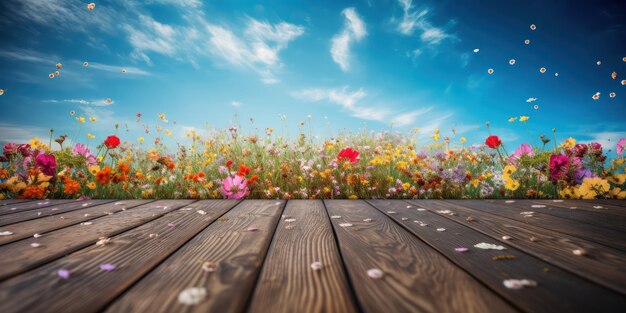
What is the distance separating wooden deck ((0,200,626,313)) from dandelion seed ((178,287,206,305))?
12 millimetres

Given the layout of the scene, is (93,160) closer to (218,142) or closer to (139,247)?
(218,142)

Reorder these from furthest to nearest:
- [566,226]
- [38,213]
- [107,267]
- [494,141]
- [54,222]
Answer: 1. [494,141]
2. [38,213]
3. [54,222]
4. [566,226]
5. [107,267]

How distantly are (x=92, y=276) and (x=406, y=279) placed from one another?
917 mm

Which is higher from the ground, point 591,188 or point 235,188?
point 591,188

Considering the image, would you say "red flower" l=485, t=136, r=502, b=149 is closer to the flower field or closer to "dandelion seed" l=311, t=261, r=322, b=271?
the flower field

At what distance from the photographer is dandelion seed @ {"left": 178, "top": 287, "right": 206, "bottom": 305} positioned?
81 centimetres

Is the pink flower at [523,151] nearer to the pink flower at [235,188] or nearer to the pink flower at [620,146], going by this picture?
the pink flower at [620,146]

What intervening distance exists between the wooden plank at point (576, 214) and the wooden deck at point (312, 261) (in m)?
0.02

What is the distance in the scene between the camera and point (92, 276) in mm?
983

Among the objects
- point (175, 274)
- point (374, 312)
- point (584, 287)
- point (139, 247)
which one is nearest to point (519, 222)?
point (584, 287)

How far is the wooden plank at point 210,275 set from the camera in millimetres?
788

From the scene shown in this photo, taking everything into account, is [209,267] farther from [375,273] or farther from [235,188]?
[235,188]

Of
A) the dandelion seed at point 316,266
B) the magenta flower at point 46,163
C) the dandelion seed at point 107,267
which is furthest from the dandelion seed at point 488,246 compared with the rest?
the magenta flower at point 46,163

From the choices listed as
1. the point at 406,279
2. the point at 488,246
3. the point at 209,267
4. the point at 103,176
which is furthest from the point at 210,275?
the point at 103,176
